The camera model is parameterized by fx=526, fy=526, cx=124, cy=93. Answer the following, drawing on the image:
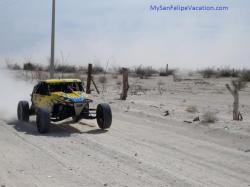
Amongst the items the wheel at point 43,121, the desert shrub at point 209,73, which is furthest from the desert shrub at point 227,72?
the wheel at point 43,121

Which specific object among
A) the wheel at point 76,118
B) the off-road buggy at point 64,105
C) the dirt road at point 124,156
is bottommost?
the dirt road at point 124,156

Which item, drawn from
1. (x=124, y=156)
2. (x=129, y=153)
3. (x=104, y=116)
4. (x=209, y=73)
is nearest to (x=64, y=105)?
(x=104, y=116)

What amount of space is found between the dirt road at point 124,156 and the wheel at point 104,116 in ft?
0.75

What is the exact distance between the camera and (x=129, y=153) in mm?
12445

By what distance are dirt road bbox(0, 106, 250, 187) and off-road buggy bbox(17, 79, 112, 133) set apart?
1.27ft

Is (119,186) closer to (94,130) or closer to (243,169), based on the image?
(243,169)

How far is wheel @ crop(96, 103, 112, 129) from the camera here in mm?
16344

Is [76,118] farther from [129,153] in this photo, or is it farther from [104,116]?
[129,153]

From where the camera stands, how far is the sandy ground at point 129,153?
9852 mm

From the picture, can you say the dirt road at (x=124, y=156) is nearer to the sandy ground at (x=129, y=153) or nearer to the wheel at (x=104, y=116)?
the sandy ground at (x=129, y=153)

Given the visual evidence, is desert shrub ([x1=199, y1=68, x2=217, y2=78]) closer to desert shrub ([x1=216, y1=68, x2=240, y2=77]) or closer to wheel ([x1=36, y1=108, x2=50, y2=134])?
desert shrub ([x1=216, y1=68, x2=240, y2=77])

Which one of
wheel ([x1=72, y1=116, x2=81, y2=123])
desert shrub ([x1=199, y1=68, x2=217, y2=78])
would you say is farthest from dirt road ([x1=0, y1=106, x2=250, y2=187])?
desert shrub ([x1=199, y1=68, x2=217, y2=78])

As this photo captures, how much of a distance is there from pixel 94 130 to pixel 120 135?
1372 mm

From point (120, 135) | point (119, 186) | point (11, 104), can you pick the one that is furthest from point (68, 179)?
point (11, 104)
